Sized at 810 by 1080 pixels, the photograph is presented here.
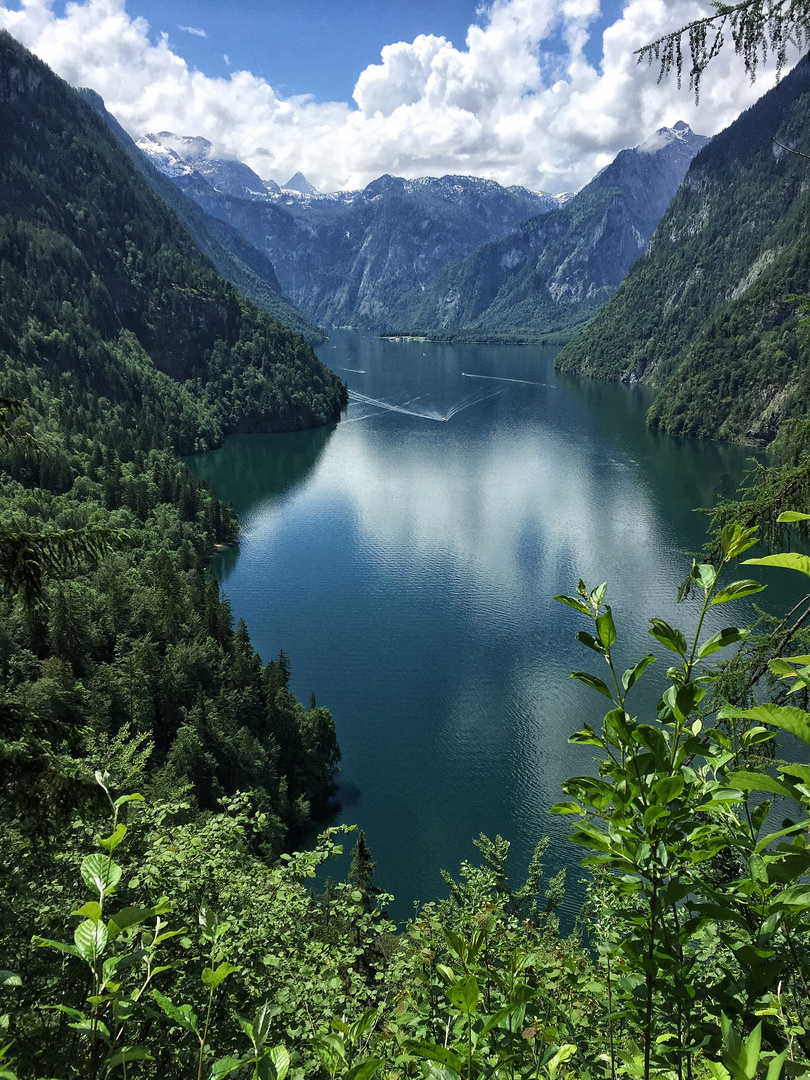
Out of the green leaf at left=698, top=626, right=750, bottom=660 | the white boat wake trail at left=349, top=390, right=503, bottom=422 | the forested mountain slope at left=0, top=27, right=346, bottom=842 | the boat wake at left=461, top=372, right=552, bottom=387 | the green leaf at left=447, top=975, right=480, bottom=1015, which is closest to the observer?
the green leaf at left=447, top=975, right=480, bottom=1015

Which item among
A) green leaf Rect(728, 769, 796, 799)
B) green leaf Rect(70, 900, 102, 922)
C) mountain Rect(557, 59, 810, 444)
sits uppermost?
mountain Rect(557, 59, 810, 444)

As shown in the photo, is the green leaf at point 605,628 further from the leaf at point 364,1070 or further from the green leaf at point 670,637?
the leaf at point 364,1070

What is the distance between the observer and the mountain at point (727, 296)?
3964 inches

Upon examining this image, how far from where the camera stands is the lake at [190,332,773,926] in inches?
1168

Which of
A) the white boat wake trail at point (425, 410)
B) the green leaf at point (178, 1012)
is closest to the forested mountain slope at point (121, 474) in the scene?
the green leaf at point (178, 1012)

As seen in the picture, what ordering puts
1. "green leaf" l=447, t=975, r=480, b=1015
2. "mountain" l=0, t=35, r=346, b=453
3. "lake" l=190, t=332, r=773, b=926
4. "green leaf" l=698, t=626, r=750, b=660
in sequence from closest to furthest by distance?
"green leaf" l=447, t=975, r=480, b=1015
"green leaf" l=698, t=626, r=750, b=660
"lake" l=190, t=332, r=773, b=926
"mountain" l=0, t=35, r=346, b=453

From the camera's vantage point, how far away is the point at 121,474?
69.1 metres

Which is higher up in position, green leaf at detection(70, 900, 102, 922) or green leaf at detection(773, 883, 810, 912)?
green leaf at detection(773, 883, 810, 912)

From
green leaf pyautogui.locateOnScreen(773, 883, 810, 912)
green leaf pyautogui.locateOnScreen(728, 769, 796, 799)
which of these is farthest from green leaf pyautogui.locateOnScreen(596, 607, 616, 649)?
green leaf pyautogui.locateOnScreen(773, 883, 810, 912)

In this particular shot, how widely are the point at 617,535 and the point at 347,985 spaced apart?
2070 inches

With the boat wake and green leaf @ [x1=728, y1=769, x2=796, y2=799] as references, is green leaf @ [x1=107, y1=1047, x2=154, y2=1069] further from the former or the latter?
the boat wake

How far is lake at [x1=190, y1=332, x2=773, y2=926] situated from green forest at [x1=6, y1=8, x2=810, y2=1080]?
1867mm

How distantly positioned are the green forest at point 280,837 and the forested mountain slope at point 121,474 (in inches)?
6.3

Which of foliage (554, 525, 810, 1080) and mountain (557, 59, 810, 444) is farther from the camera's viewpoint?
mountain (557, 59, 810, 444)
